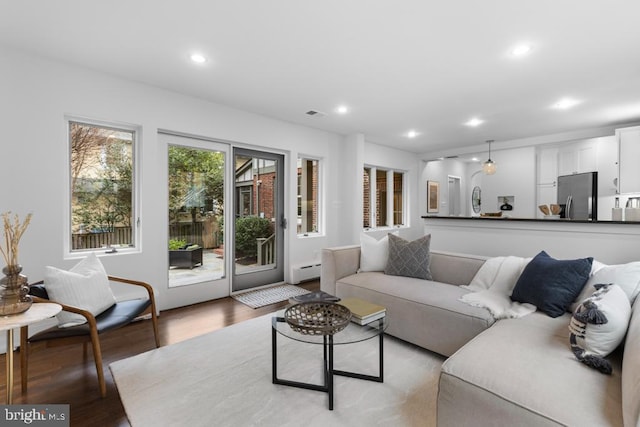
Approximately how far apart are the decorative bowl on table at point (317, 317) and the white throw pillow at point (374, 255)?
4.29 ft

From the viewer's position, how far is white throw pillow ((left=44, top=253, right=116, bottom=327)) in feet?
6.69

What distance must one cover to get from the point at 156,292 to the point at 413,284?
2819 millimetres

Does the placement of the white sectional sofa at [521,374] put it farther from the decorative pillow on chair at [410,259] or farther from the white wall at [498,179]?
the white wall at [498,179]

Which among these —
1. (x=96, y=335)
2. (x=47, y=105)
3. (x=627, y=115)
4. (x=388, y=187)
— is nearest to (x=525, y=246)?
(x=627, y=115)

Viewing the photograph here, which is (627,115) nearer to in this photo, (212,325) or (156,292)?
(212,325)

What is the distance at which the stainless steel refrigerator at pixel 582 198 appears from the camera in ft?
16.5

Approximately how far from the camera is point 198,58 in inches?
106

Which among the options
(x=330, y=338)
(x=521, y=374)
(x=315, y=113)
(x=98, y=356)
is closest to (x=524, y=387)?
(x=521, y=374)

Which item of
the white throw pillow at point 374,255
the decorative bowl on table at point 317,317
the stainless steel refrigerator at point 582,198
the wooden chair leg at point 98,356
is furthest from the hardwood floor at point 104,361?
the stainless steel refrigerator at point 582,198

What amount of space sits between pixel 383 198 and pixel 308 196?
2204mm

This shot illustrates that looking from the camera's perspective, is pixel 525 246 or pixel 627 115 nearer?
pixel 525 246

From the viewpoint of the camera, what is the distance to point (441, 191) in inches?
310

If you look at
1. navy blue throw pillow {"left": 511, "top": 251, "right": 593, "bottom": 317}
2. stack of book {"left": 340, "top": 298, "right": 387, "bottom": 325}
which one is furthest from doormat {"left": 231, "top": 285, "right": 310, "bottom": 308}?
navy blue throw pillow {"left": 511, "top": 251, "right": 593, "bottom": 317}

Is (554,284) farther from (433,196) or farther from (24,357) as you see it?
(433,196)
